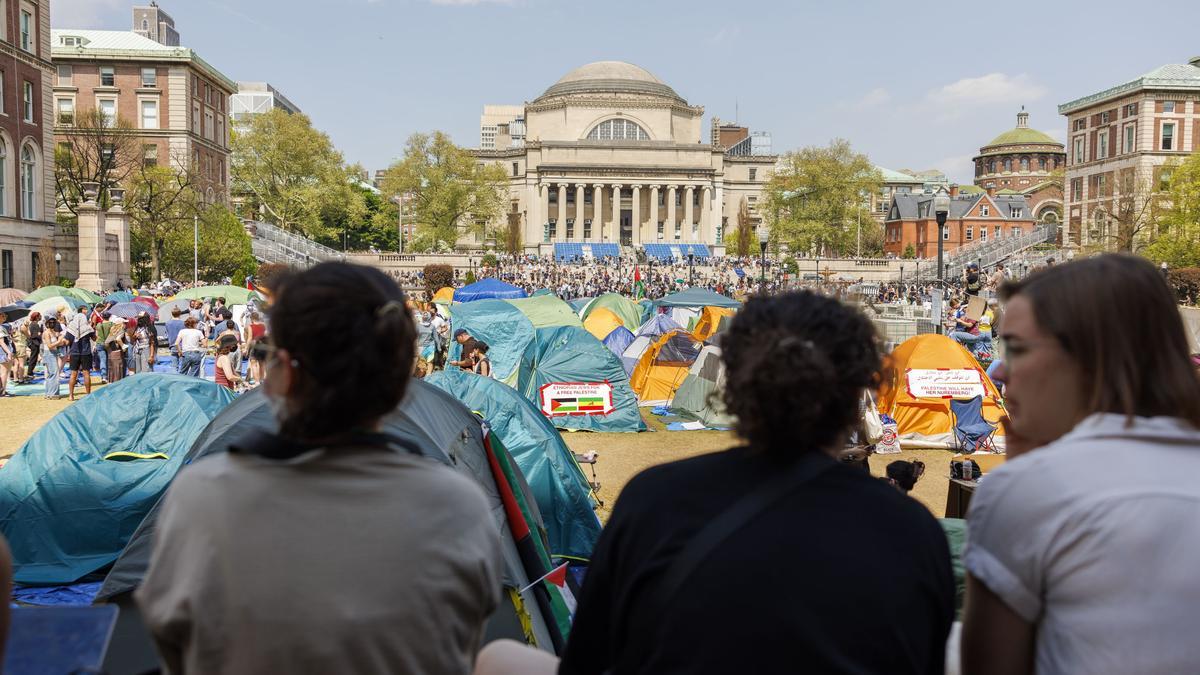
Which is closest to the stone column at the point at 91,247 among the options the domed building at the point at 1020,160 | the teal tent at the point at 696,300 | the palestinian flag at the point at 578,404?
the teal tent at the point at 696,300

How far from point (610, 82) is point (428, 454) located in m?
99.5

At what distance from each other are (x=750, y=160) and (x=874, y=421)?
92698 mm

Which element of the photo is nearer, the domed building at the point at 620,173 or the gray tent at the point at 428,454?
the gray tent at the point at 428,454

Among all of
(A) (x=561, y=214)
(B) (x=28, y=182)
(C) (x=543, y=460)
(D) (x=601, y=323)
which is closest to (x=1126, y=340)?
(C) (x=543, y=460)

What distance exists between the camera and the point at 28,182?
3978cm

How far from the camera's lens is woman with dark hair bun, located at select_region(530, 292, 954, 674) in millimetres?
1836

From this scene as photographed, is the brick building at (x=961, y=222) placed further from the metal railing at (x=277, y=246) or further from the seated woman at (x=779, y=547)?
the seated woman at (x=779, y=547)

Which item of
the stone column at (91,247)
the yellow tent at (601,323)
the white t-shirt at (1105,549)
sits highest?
the stone column at (91,247)

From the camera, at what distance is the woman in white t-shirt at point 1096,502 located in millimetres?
1773

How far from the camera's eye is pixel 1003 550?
1842 mm

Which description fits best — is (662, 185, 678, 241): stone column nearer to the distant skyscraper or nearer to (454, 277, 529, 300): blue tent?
the distant skyscraper

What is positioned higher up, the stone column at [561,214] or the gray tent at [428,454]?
the stone column at [561,214]

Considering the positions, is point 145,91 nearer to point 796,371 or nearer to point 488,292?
point 488,292

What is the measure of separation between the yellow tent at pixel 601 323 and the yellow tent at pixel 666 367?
3.73m
